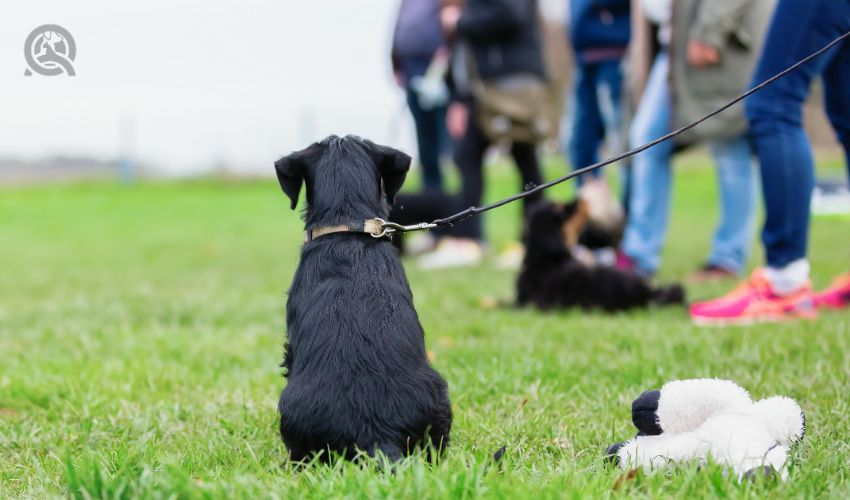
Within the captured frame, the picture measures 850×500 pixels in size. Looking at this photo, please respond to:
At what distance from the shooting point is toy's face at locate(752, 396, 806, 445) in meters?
2.28

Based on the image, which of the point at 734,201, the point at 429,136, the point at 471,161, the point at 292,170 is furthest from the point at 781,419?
the point at 429,136

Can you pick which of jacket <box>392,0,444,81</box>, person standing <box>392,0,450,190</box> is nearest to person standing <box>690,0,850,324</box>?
person standing <box>392,0,450,190</box>

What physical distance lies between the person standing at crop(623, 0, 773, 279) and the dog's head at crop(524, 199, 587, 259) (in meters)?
1.03

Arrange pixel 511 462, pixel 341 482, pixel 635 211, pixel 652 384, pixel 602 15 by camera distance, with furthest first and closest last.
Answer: pixel 602 15 → pixel 635 211 → pixel 652 384 → pixel 511 462 → pixel 341 482

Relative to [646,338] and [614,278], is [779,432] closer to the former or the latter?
[646,338]

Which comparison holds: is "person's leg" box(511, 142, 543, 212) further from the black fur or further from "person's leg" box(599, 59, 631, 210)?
the black fur

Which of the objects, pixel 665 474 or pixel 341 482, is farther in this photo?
pixel 665 474

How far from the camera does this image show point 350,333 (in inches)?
89.8

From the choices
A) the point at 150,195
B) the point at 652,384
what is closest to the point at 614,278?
the point at 652,384

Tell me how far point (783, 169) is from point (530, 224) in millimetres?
1731

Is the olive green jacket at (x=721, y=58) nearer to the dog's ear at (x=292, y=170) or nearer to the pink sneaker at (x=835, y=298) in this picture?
the pink sneaker at (x=835, y=298)

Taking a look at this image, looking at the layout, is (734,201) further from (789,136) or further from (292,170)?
(292,170)

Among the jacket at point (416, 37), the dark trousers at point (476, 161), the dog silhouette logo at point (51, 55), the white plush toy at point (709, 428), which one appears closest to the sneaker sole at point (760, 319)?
the white plush toy at point (709, 428)

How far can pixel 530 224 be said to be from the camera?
5.49m
